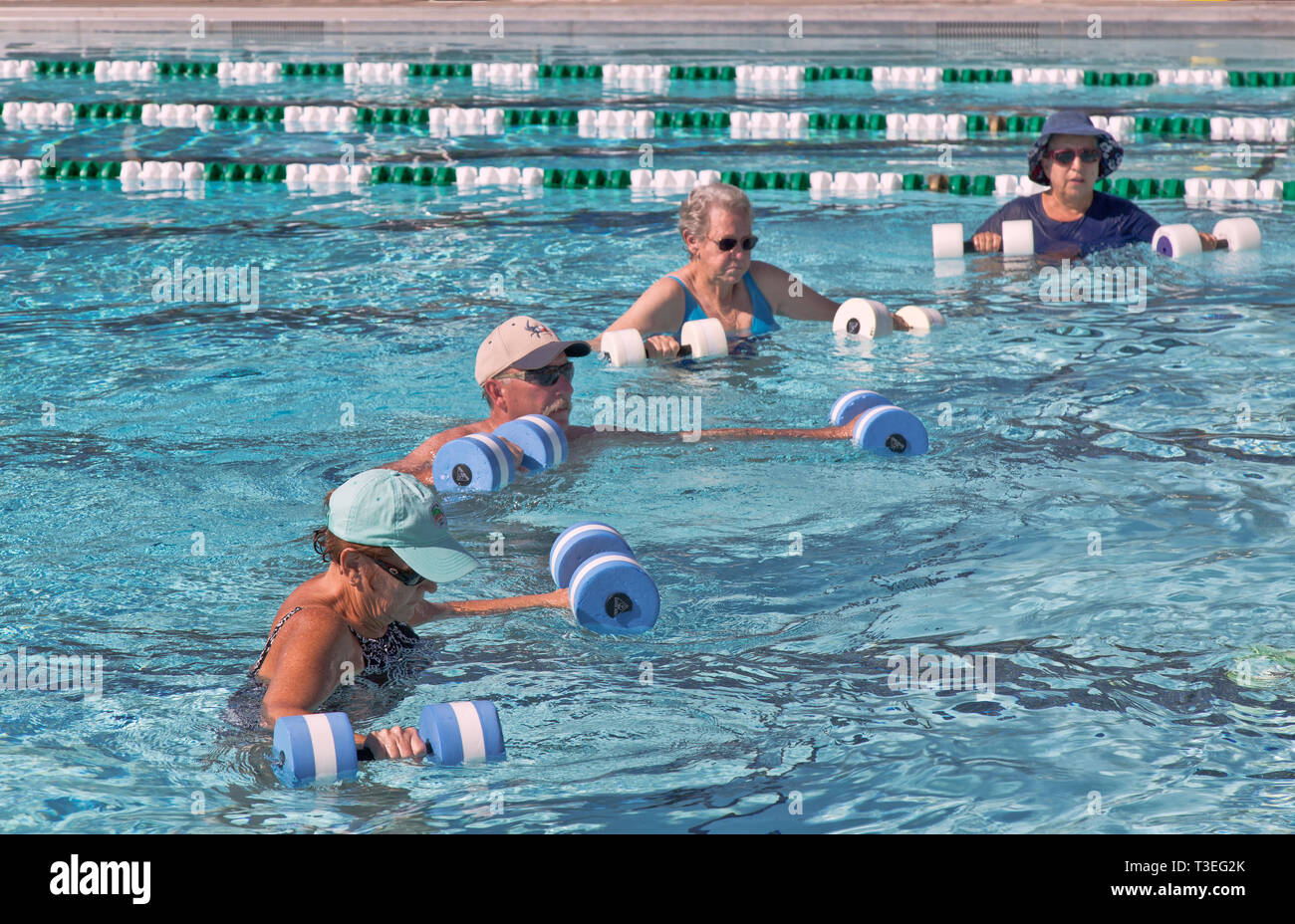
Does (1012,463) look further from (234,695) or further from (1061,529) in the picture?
(234,695)

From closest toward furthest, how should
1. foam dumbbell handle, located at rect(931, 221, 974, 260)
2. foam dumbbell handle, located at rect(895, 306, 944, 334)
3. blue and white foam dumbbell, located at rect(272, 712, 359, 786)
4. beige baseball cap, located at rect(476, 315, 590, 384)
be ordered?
blue and white foam dumbbell, located at rect(272, 712, 359, 786)
beige baseball cap, located at rect(476, 315, 590, 384)
foam dumbbell handle, located at rect(895, 306, 944, 334)
foam dumbbell handle, located at rect(931, 221, 974, 260)

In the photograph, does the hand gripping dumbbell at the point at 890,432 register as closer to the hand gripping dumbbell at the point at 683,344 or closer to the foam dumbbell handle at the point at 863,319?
the hand gripping dumbbell at the point at 683,344

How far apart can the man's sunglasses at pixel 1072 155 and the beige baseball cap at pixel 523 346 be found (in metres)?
4.00

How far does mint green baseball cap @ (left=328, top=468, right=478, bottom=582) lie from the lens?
3.61m

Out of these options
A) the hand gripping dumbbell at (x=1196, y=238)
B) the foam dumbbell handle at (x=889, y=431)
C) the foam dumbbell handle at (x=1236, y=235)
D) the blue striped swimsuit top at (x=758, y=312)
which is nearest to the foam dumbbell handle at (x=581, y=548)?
the foam dumbbell handle at (x=889, y=431)

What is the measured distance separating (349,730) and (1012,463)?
11.0ft

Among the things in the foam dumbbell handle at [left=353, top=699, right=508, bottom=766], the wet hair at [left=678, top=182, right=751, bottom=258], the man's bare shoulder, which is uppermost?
the wet hair at [left=678, top=182, right=751, bottom=258]

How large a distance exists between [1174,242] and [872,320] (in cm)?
227

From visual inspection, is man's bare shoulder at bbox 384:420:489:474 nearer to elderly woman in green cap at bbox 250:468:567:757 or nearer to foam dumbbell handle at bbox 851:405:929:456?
foam dumbbell handle at bbox 851:405:929:456

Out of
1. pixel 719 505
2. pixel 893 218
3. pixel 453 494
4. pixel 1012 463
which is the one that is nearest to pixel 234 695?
pixel 453 494

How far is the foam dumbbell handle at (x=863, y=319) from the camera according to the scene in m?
7.50

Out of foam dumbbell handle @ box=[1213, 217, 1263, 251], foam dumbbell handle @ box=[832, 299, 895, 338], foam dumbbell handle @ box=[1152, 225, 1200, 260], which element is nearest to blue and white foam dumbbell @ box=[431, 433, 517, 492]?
foam dumbbell handle @ box=[832, 299, 895, 338]

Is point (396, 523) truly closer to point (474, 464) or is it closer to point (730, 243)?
point (474, 464)

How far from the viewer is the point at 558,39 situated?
1662 centimetres
